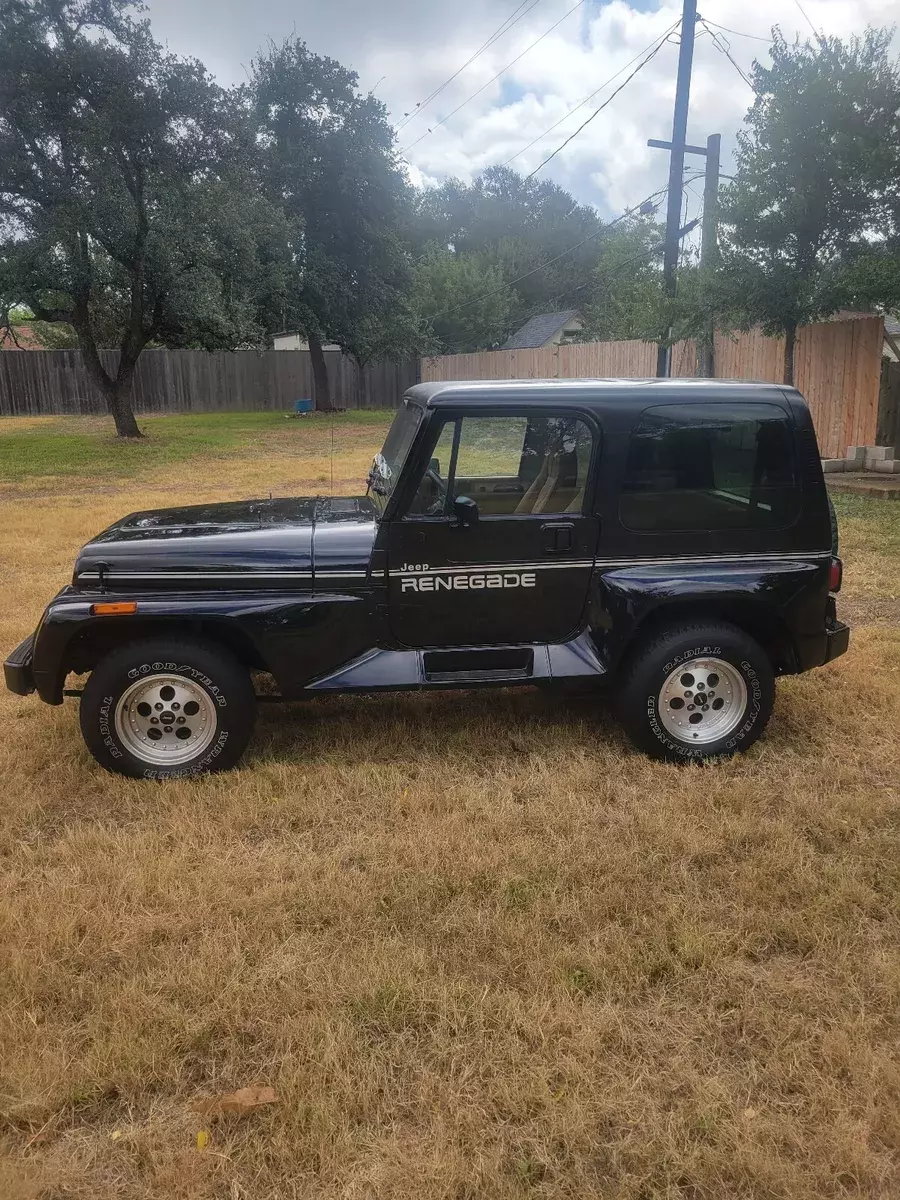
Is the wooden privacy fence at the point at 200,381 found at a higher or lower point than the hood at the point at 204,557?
higher

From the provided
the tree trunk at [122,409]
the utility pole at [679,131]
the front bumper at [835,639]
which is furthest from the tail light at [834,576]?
the tree trunk at [122,409]

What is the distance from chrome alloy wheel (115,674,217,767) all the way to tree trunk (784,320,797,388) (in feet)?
40.1

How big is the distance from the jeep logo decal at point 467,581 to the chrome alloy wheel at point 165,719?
108 centimetres

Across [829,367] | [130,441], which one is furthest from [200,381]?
[829,367]

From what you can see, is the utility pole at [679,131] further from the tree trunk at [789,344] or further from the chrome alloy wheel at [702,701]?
the chrome alloy wheel at [702,701]

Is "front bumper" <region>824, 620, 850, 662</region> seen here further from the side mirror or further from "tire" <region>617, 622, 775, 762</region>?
the side mirror

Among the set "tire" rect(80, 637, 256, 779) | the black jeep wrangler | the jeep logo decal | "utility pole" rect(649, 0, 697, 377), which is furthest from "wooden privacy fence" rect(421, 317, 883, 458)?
"tire" rect(80, 637, 256, 779)

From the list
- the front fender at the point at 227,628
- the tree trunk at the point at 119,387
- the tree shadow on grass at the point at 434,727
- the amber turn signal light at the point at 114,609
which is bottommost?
Answer: the tree shadow on grass at the point at 434,727

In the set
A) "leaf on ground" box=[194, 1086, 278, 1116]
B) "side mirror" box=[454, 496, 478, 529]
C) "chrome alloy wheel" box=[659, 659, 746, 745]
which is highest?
"side mirror" box=[454, 496, 478, 529]

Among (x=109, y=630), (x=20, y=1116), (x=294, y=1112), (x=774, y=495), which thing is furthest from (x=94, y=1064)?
(x=774, y=495)

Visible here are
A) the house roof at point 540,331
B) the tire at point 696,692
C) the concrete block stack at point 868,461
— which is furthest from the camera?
the house roof at point 540,331

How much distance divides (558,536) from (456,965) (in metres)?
2.03

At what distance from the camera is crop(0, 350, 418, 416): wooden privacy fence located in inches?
1139

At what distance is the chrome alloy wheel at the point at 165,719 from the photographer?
3.96 m
